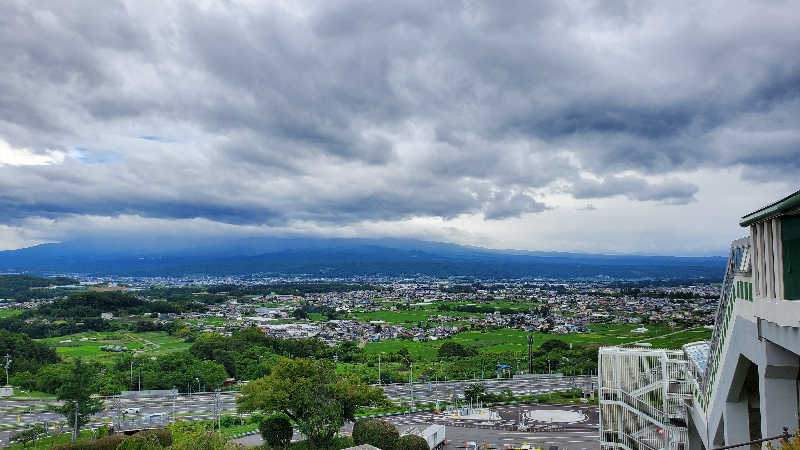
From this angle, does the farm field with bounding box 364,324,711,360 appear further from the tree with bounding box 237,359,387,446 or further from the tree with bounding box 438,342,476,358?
the tree with bounding box 237,359,387,446

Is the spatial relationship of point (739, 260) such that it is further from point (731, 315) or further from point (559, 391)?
point (559, 391)

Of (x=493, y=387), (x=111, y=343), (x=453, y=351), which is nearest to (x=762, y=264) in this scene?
(x=493, y=387)

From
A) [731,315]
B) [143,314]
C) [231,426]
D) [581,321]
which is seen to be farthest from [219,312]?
[731,315]

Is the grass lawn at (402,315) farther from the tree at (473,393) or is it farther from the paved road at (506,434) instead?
the paved road at (506,434)

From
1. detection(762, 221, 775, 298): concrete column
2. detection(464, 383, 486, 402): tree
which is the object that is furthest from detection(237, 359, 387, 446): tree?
detection(762, 221, 775, 298): concrete column

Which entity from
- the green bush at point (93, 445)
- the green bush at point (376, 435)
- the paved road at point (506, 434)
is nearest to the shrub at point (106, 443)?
the green bush at point (93, 445)

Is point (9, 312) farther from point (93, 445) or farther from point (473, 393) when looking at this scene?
point (473, 393)
